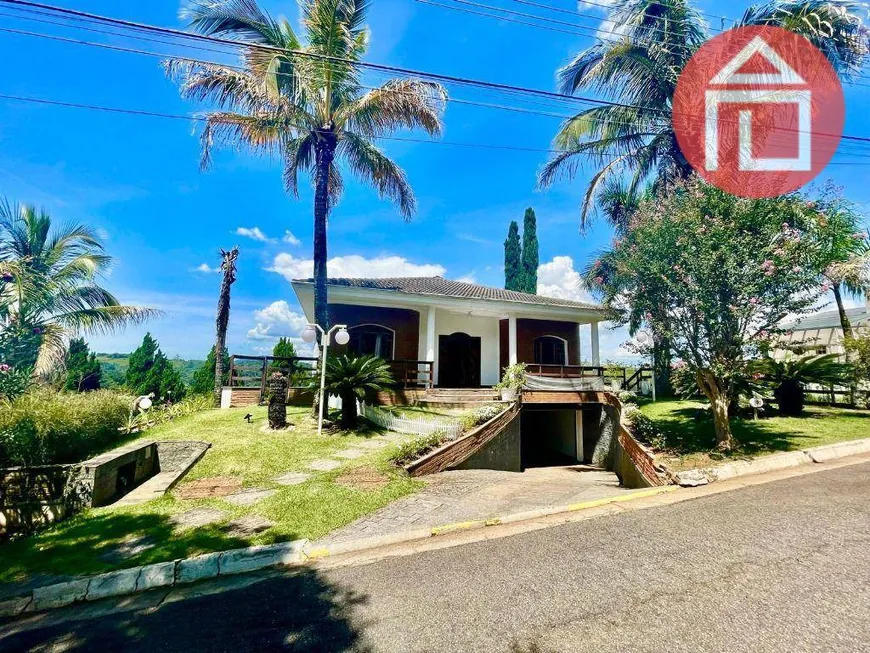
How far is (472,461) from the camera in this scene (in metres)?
8.55

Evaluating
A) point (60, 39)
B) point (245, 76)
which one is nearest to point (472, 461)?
point (60, 39)

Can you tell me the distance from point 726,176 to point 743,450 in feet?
21.6

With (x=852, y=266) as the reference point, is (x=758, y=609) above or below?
below

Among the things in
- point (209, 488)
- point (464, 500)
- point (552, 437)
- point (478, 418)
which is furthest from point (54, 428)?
point (552, 437)

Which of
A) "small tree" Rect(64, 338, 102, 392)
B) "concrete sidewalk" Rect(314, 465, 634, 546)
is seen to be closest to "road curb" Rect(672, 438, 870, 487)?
"concrete sidewalk" Rect(314, 465, 634, 546)

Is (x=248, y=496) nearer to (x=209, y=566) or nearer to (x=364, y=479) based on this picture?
(x=364, y=479)

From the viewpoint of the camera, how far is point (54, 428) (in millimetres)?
6617

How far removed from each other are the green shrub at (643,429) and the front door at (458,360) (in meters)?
8.29

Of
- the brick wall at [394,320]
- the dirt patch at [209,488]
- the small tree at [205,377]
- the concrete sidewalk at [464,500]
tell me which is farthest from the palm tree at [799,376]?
the small tree at [205,377]

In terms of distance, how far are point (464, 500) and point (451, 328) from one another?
11793 mm

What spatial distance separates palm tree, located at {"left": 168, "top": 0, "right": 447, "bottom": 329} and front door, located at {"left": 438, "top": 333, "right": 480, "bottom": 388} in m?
7.31

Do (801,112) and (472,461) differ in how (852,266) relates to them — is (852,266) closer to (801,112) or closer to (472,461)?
(801,112)

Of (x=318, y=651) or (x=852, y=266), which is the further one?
(x=852, y=266)

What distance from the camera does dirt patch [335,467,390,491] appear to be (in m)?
6.24
